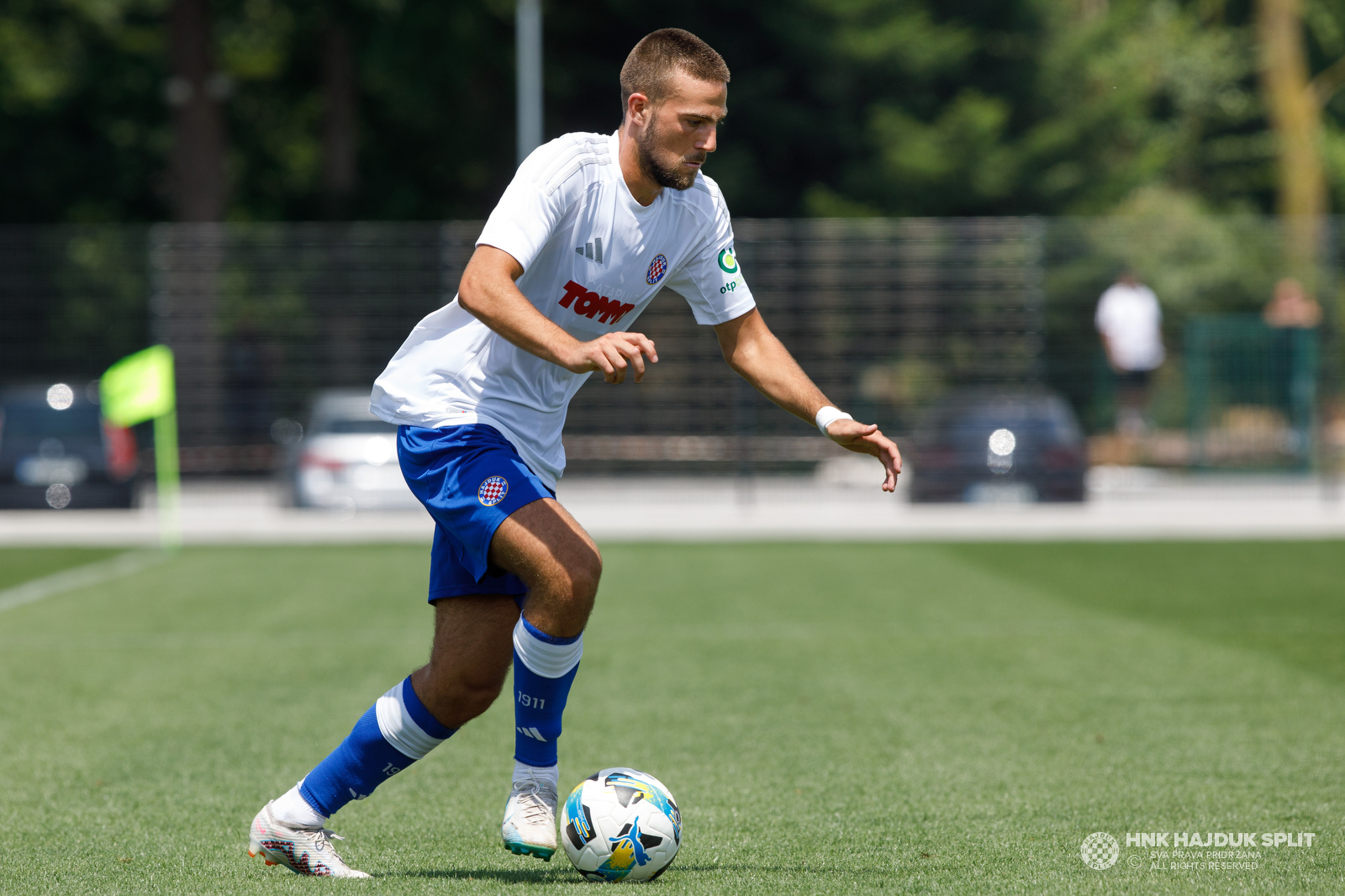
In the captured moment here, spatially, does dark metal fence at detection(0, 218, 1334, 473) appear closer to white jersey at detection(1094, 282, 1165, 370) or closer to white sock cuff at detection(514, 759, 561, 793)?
white jersey at detection(1094, 282, 1165, 370)

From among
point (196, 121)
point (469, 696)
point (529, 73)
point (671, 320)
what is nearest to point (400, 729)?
point (469, 696)

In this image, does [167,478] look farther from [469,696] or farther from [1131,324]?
[469,696]

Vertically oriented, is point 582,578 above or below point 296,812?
above

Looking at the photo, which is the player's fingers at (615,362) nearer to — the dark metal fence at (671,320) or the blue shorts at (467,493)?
the blue shorts at (467,493)

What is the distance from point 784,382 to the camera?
4.57 m

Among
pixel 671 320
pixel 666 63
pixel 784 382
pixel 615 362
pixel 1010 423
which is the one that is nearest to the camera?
pixel 615 362

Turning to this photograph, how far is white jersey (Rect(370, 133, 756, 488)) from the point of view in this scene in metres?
4.19

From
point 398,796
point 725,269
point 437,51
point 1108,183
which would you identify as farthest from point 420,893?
point 1108,183

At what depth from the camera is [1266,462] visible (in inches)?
785

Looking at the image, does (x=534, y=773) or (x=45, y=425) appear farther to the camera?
(x=45, y=425)

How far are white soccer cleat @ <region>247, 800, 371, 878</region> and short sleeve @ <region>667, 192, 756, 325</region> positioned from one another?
179 cm

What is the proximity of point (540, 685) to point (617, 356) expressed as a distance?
3.38 feet

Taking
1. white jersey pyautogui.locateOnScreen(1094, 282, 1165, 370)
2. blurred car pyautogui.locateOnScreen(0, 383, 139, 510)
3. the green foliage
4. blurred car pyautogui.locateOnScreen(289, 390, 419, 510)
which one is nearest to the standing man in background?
white jersey pyautogui.locateOnScreen(1094, 282, 1165, 370)

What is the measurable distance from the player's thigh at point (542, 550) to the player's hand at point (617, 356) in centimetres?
54
